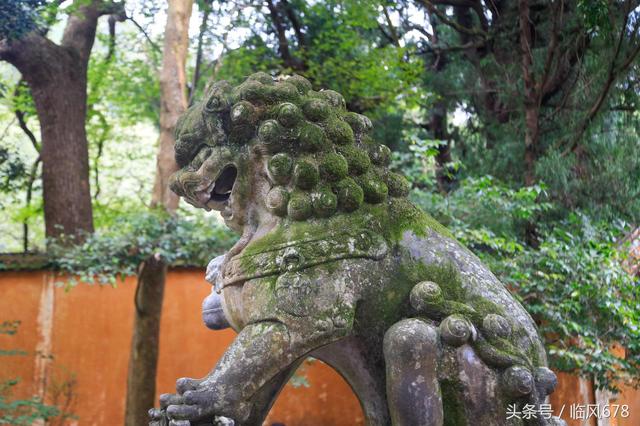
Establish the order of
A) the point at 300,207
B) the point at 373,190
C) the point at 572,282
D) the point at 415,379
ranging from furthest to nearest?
the point at 572,282
the point at 373,190
the point at 300,207
the point at 415,379

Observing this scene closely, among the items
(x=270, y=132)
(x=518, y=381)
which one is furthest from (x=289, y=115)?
(x=518, y=381)

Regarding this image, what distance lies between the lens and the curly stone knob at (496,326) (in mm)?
2254

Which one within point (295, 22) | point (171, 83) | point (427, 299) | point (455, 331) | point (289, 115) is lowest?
point (455, 331)

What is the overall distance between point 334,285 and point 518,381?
2.16 feet

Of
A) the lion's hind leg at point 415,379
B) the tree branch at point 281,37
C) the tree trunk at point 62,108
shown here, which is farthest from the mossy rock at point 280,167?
the tree branch at point 281,37

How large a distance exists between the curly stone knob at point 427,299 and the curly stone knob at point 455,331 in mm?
60

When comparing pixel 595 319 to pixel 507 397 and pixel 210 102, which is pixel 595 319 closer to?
pixel 507 397

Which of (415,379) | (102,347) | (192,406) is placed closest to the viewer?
(192,406)

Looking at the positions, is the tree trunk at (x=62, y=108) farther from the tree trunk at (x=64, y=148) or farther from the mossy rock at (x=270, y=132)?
the mossy rock at (x=270, y=132)

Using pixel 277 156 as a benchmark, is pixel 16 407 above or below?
below

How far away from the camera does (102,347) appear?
24.1 ft

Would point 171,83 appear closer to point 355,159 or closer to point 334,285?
point 355,159

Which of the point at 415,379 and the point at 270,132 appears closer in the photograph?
the point at 415,379

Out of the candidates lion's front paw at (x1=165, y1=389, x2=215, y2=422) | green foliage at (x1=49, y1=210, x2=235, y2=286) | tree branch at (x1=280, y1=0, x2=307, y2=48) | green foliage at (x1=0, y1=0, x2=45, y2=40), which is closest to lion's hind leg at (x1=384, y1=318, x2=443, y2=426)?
lion's front paw at (x1=165, y1=389, x2=215, y2=422)
